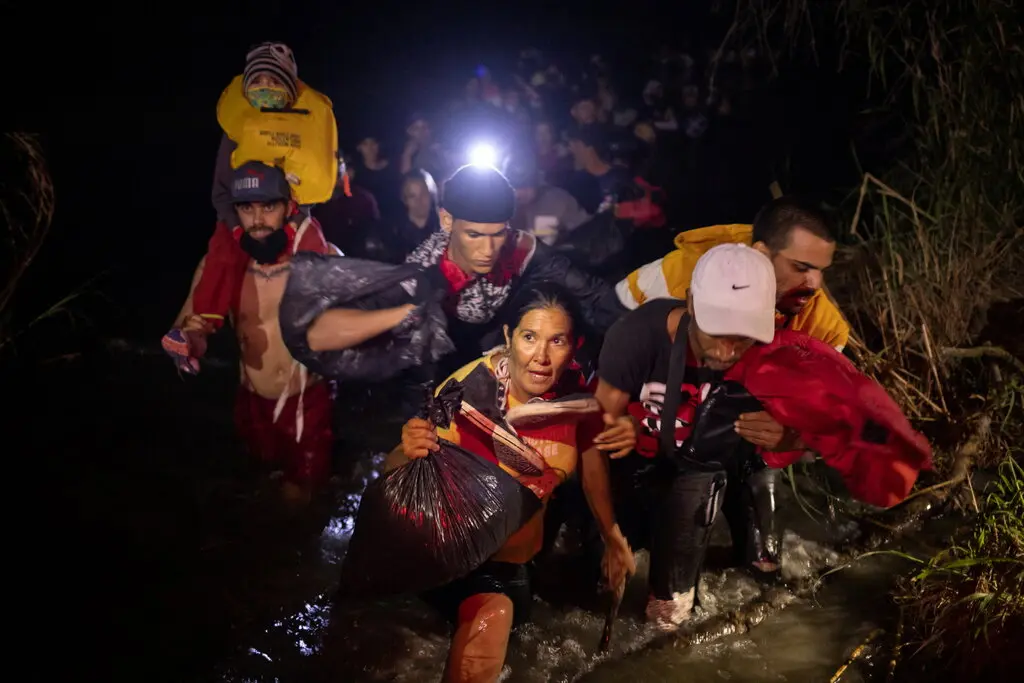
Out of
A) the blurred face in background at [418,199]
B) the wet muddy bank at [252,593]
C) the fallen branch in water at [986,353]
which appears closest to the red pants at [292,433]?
the wet muddy bank at [252,593]

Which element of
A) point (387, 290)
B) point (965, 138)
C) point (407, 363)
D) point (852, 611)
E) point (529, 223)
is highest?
point (965, 138)

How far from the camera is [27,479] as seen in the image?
14.3ft

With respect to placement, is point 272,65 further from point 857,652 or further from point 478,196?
point 857,652

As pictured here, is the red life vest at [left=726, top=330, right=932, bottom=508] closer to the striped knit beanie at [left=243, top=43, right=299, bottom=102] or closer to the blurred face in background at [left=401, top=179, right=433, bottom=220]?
the striped knit beanie at [left=243, top=43, right=299, bottom=102]

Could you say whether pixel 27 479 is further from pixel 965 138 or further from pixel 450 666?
pixel 965 138

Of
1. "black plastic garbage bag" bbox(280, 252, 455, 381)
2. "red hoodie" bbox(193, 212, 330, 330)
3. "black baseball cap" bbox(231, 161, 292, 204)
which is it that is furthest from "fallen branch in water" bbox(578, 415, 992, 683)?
"black baseball cap" bbox(231, 161, 292, 204)

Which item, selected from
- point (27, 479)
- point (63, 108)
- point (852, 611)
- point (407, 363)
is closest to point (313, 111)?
point (407, 363)

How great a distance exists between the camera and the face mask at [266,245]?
13.1 feet

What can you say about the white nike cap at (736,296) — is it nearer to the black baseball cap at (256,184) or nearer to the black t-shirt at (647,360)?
the black t-shirt at (647,360)

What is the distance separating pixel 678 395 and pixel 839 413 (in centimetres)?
55

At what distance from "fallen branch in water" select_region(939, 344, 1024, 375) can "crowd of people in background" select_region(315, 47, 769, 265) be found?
1640mm

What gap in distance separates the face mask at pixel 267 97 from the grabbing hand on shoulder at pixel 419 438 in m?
2.22

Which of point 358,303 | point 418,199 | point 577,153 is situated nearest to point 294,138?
point 358,303

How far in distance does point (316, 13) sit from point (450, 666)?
457 inches
